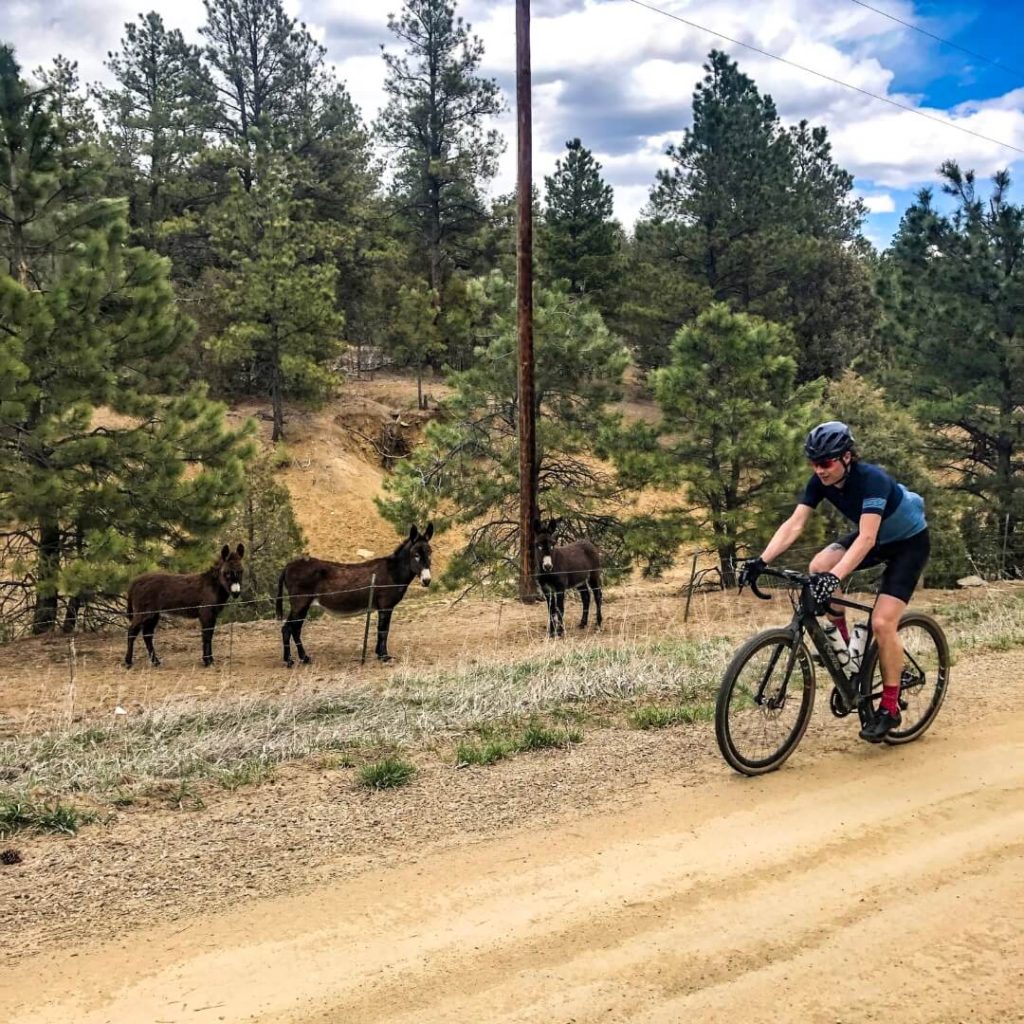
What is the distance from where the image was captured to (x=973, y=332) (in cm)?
1825

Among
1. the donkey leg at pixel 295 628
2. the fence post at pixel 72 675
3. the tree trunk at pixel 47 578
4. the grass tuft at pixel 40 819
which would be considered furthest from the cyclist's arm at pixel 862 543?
the tree trunk at pixel 47 578

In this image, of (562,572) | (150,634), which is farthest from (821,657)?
(150,634)

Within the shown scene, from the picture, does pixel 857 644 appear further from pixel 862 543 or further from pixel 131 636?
pixel 131 636

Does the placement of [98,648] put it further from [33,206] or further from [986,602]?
[986,602]

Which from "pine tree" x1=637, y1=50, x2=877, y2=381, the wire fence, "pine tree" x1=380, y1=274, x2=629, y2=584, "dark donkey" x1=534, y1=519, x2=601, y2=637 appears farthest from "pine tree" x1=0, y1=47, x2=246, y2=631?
"pine tree" x1=637, y1=50, x2=877, y2=381

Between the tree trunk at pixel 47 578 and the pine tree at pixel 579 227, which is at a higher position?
the pine tree at pixel 579 227

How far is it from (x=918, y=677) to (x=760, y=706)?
1.31 meters

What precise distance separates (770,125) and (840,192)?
18993 millimetres

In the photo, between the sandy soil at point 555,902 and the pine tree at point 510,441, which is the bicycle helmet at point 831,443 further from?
the pine tree at point 510,441

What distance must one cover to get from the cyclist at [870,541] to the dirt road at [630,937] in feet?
3.35

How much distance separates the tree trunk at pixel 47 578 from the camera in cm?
1210

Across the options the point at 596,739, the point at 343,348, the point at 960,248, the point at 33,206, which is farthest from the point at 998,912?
the point at 343,348

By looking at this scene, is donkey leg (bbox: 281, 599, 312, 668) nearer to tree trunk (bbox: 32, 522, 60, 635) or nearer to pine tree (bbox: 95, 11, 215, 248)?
tree trunk (bbox: 32, 522, 60, 635)

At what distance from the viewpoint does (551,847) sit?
4469 millimetres
